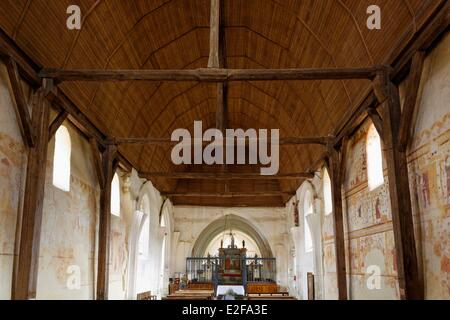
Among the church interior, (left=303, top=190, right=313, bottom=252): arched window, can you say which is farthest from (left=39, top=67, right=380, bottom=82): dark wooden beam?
(left=303, top=190, right=313, bottom=252): arched window

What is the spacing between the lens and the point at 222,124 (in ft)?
46.4

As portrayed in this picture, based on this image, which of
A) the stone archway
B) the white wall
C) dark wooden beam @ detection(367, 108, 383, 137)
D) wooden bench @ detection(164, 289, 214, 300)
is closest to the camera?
dark wooden beam @ detection(367, 108, 383, 137)

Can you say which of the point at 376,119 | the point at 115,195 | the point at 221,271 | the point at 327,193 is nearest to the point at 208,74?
the point at 376,119

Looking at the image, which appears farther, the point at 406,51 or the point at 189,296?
the point at 189,296

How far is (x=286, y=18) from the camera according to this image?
12883 millimetres

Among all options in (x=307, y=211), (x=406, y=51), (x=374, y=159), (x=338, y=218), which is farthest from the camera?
(x=307, y=211)

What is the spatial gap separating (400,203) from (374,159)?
115 inches

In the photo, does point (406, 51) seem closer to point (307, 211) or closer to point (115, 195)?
point (115, 195)

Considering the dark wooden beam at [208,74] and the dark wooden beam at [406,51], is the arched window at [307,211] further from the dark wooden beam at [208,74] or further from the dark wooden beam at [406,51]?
the dark wooden beam at [208,74]

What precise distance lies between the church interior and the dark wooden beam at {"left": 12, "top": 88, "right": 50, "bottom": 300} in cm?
3

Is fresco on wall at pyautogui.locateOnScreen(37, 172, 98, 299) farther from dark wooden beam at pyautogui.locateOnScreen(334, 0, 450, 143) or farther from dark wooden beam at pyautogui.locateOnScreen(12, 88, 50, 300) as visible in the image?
dark wooden beam at pyautogui.locateOnScreen(334, 0, 450, 143)

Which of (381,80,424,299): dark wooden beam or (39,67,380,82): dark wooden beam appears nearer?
(381,80,424,299): dark wooden beam

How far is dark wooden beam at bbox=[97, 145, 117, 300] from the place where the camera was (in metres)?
13.1

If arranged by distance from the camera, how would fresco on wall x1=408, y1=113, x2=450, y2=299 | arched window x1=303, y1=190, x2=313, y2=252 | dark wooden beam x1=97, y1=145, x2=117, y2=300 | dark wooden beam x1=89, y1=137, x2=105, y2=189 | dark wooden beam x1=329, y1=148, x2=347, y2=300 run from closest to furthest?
fresco on wall x1=408, y1=113, x2=450, y2=299 → dark wooden beam x1=89, y1=137, x2=105, y2=189 → dark wooden beam x1=329, y1=148, x2=347, y2=300 → dark wooden beam x1=97, y1=145, x2=117, y2=300 → arched window x1=303, y1=190, x2=313, y2=252
